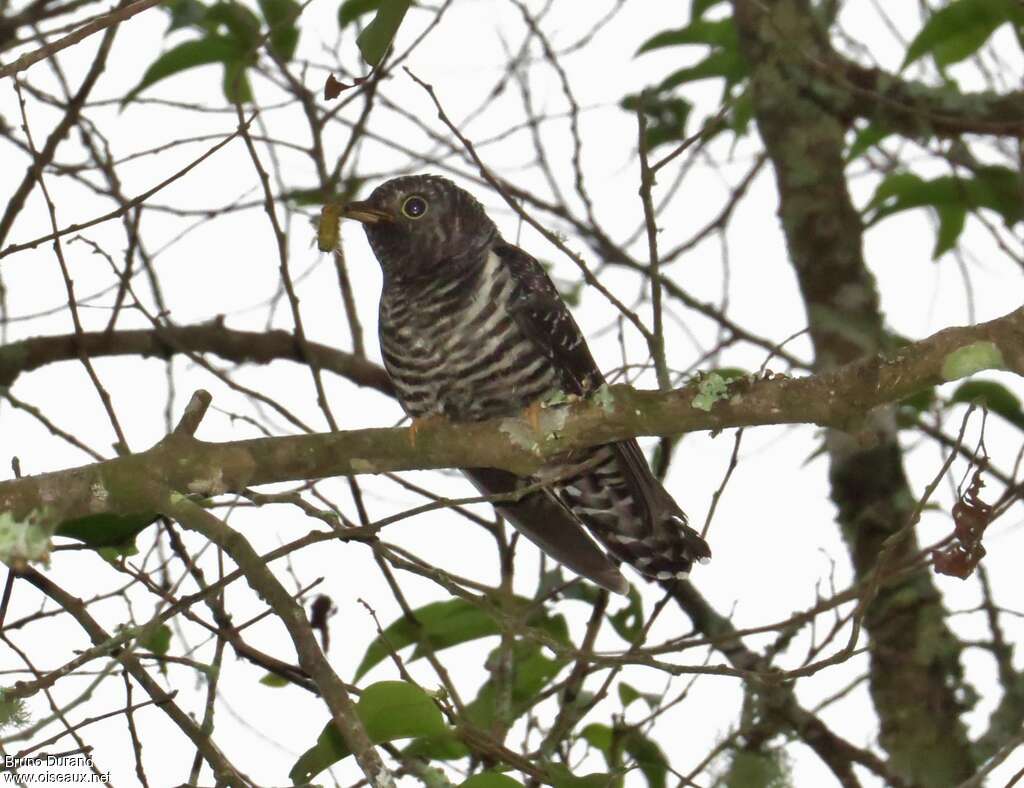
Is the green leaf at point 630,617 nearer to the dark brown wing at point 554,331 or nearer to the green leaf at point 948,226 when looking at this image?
the dark brown wing at point 554,331

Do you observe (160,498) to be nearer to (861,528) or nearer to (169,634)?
(169,634)

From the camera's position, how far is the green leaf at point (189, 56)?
12.0 feet

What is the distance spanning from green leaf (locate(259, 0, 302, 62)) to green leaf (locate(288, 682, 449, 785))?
6.13 feet

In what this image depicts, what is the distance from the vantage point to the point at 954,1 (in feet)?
11.6

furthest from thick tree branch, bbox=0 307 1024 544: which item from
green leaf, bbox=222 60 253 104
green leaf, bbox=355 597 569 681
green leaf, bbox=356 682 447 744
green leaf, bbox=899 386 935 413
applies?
green leaf, bbox=899 386 935 413

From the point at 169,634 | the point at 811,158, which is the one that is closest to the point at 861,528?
the point at 811,158

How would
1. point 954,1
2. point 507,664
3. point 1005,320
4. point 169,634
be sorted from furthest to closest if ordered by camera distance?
1. point 954,1
2. point 507,664
3. point 169,634
4. point 1005,320

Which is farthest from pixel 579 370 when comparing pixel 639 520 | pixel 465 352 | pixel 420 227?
pixel 420 227

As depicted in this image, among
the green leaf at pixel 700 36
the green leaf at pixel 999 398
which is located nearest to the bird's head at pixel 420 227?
the green leaf at pixel 700 36

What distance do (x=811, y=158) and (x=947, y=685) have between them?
1773 millimetres

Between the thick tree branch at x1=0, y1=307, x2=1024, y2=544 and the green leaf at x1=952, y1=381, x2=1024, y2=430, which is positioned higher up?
the green leaf at x1=952, y1=381, x2=1024, y2=430

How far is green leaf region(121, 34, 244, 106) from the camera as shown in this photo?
3.67 metres

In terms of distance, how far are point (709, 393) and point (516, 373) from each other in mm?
1310

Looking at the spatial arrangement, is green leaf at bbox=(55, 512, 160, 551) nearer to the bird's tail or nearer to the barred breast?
the barred breast
